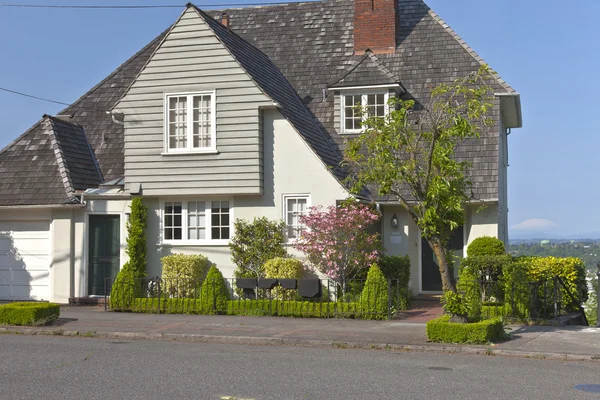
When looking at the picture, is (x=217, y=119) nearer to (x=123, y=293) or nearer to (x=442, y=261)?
(x=123, y=293)

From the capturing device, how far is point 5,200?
20.9 meters

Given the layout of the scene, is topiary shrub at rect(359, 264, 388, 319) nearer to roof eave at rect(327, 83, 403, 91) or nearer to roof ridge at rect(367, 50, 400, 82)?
roof eave at rect(327, 83, 403, 91)

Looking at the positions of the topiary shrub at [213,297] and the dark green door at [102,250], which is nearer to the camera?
the topiary shrub at [213,297]

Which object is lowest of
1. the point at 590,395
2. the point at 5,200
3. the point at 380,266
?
the point at 590,395

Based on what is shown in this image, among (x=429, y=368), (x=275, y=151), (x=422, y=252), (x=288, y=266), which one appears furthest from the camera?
(x=422, y=252)

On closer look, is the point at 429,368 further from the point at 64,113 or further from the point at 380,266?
the point at 64,113

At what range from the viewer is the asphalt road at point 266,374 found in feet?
30.1

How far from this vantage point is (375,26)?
81.3 ft

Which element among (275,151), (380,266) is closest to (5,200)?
(275,151)

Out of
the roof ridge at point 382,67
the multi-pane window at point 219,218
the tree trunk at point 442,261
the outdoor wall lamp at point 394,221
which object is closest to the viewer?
the tree trunk at point 442,261

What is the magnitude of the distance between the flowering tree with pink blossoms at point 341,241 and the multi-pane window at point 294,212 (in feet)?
4.67

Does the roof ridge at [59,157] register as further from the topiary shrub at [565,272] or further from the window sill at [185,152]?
the topiary shrub at [565,272]

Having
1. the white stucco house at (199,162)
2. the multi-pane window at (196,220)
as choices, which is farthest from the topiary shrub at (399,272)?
the multi-pane window at (196,220)

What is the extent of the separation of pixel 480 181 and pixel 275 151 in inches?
218
